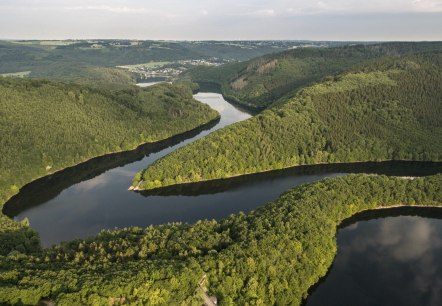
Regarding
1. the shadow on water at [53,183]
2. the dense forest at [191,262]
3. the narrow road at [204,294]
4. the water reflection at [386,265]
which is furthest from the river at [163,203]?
the narrow road at [204,294]

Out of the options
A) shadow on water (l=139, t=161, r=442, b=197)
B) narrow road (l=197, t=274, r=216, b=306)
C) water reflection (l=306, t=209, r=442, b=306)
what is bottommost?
water reflection (l=306, t=209, r=442, b=306)

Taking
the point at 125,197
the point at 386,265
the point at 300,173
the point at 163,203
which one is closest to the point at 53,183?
the point at 125,197

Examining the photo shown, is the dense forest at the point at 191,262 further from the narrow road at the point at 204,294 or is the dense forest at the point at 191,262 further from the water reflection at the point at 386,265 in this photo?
the water reflection at the point at 386,265

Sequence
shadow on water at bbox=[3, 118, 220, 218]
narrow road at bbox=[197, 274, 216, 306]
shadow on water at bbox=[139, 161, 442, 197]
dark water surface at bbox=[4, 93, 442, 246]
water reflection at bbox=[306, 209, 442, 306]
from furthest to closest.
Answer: shadow on water at bbox=[139, 161, 442, 197]
shadow on water at bbox=[3, 118, 220, 218]
dark water surface at bbox=[4, 93, 442, 246]
water reflection at bbox=[306, 209, 442, 306]
narrow road at bbox=[197, 274, 216, 306]

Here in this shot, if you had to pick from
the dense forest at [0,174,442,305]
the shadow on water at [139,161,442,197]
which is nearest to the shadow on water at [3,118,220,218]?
the shadow on water at [139,161,442,197]

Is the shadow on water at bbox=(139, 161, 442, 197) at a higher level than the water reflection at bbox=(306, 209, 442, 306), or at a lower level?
higher

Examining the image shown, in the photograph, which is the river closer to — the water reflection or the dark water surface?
the dark water surface

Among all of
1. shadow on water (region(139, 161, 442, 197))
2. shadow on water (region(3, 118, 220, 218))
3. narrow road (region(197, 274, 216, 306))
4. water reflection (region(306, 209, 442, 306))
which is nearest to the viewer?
narrow road (region(197, 274, 216, 306))

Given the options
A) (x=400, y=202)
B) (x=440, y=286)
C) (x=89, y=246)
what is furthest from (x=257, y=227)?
(x=400, y=202)
